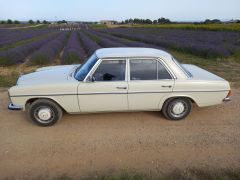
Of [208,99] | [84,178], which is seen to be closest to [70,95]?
[84,178]

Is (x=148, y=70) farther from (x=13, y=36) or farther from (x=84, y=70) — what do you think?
(x=13, y=36)

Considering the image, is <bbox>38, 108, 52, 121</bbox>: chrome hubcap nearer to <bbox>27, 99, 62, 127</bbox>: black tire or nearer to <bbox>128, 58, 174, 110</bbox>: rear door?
<bbox>27, 99, 62, 127</bbox>: black tire

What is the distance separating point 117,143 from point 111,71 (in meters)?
1.39

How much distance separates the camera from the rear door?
4672mm

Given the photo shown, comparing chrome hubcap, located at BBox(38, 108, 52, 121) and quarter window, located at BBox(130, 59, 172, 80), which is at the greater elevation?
quarter window, located at BBox(130, 59, 172, 80)

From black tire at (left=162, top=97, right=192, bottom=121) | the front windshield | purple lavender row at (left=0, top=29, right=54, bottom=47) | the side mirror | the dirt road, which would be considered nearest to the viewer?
the dirt road

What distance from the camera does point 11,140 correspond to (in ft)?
14.3

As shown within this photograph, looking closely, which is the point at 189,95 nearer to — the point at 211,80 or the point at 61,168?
the point at 211,80

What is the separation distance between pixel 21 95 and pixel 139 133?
2.37 metres

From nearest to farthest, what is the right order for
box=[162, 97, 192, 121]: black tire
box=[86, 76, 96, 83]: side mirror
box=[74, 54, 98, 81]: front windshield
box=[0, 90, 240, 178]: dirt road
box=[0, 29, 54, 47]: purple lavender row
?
1. box=[0, 90, 240, 178]: dirt road
2. box=[86, 76, 96, 83]: side mirror
3. box=[74, 54, 98, 81]: front windshield
4. box=[162, 97, 192, 121]: black tire
5. box=[0, 29, 54, 47]: purple lavender row

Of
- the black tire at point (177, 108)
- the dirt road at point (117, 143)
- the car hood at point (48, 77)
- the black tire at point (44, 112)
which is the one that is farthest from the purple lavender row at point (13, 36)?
the black tire at point (177, 108)

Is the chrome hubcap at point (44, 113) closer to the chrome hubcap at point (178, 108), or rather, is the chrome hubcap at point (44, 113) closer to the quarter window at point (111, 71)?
the quarter window at point (111, 71)

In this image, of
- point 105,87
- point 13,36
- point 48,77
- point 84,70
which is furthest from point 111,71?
point 13,36

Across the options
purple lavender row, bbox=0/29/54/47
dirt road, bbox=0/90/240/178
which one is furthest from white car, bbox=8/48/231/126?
purple lavender row, bbox=0/29/54/47
